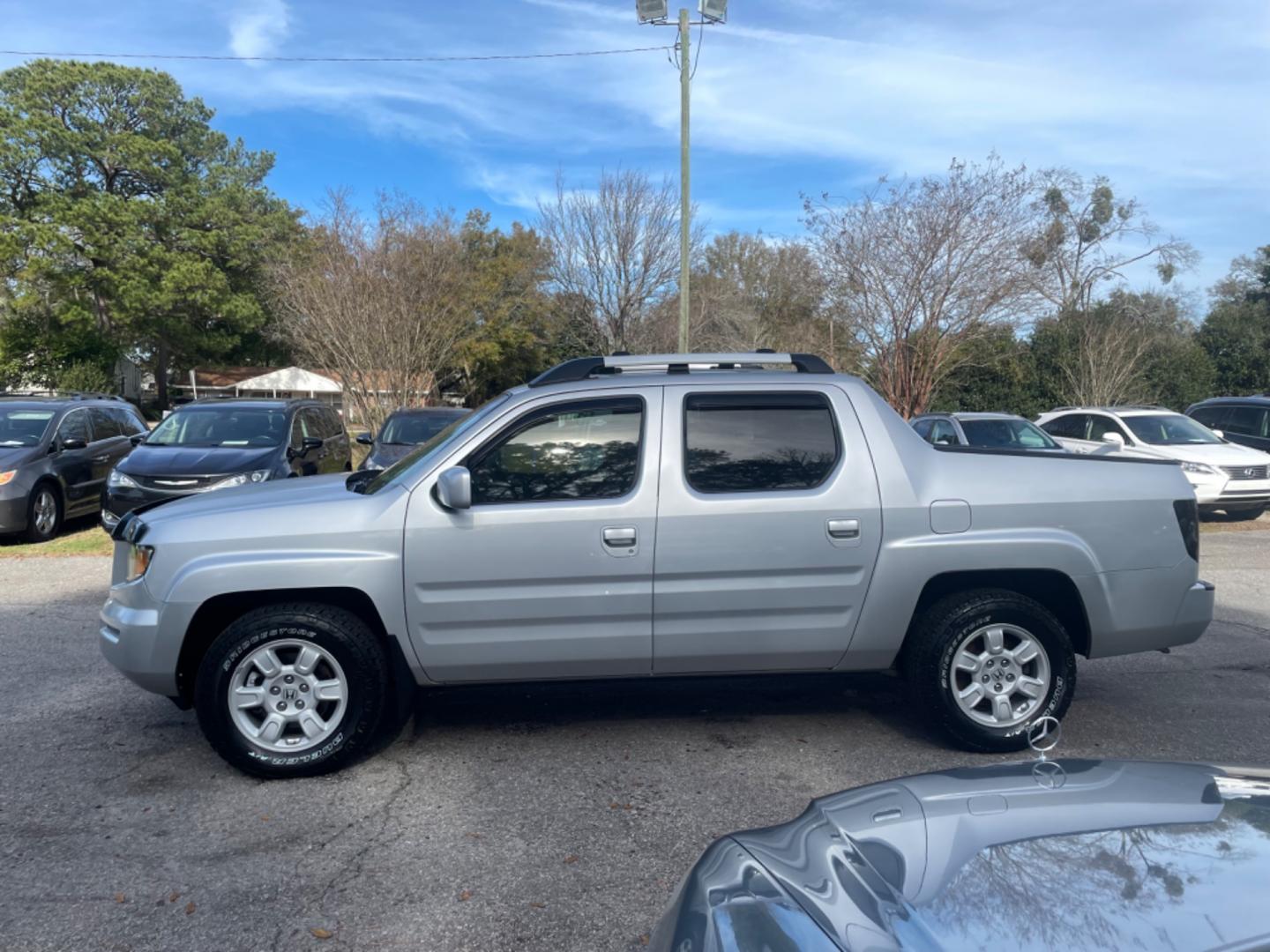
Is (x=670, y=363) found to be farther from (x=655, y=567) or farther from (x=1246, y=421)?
(x=1246, y=421)

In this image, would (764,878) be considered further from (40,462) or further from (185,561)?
(40,462)

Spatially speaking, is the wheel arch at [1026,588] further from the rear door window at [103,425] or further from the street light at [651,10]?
the street light at [651,10]

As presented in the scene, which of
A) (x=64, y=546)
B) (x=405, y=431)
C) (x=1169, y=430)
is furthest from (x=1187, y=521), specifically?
(x=405, y=431)

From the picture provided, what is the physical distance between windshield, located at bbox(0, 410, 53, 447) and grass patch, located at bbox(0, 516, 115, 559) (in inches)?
46.8

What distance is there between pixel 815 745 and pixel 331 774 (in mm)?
2383

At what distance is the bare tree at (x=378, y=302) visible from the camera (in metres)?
23.1

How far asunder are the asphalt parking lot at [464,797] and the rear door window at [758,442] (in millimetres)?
1374

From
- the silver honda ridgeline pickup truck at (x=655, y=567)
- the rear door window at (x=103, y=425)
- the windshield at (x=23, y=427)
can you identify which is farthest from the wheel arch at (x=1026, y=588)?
the rear door window at (x=103, y=425)

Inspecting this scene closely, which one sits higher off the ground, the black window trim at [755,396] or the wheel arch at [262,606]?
the black window trim at [755,396]

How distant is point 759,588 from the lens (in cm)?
454

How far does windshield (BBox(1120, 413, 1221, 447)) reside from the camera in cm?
1428

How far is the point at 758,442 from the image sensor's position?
15.5 feet

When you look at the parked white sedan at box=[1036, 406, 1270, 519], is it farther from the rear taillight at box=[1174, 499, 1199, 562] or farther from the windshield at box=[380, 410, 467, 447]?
the windshield at box=[380, 410, 467, 447]

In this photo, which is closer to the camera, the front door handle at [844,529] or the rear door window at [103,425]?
the front door handle at [844,529]
